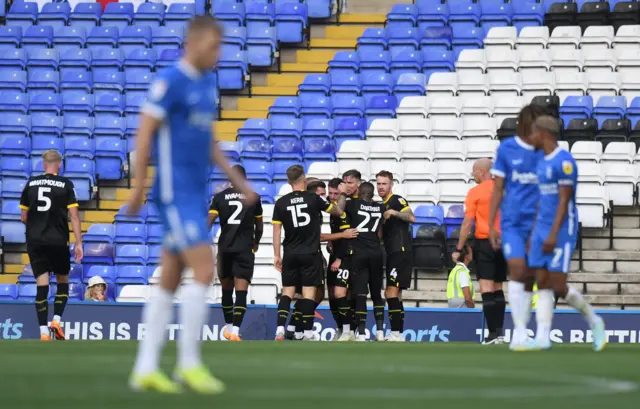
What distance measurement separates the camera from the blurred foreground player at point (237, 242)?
15203 millimetres

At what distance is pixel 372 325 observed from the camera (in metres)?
18.2

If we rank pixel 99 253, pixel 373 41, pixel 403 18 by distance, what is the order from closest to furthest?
1. pixel 99 253
2. pixel 373 41
3. pixel 403 18

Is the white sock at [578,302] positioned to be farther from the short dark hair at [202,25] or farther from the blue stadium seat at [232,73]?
the blue stadium seat at [232,73]

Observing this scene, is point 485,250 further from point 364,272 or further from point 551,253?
point 364,272

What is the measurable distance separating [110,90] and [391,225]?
1030 cm

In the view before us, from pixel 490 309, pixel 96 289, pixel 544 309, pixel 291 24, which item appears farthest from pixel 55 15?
pixel 544 309

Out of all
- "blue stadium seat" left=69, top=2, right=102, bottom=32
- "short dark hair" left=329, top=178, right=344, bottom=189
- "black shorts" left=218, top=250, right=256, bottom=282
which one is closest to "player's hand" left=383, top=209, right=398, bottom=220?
"short dark hair" left=329, top=178, right=344, bottom=189

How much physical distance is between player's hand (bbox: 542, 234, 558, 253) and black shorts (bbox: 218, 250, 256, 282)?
19.1ft

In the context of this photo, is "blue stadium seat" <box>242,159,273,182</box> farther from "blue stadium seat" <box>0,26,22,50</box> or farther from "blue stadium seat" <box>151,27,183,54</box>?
"blue stadium seat" <box>0,26,22,50</box>

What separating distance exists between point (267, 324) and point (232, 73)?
339 inches

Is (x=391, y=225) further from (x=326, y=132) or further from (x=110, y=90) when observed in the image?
(x=110, y=90)

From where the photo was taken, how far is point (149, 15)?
89.2 ft

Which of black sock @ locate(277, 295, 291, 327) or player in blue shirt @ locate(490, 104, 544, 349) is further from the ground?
player in blue shirt @ locate(490, 104, 544, 349)

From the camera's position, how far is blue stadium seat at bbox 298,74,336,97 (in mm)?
24953
